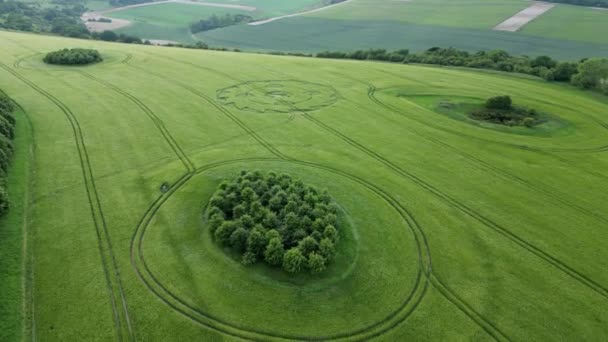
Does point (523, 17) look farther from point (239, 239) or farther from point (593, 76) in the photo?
point (239, 239)

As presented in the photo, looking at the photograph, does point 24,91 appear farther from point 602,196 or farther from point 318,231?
point 602,196

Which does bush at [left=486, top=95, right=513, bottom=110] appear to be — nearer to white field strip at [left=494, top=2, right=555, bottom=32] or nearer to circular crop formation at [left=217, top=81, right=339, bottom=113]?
circular crop formation at [left=217, top=81, right=339, bottom=113]

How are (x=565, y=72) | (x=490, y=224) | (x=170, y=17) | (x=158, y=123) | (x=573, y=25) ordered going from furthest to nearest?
(x=170, y=17)
(x=573, y=25)
(x=565, y=72)
(x=158, y=123)
(x=490, y=224)

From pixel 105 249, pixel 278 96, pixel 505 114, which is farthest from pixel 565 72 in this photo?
pixel 105 249

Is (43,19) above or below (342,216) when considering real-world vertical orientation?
above

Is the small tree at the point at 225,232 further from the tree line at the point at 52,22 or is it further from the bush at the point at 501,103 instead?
the tree line at the point at 52,22

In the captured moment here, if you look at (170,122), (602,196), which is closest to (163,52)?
(170,122)

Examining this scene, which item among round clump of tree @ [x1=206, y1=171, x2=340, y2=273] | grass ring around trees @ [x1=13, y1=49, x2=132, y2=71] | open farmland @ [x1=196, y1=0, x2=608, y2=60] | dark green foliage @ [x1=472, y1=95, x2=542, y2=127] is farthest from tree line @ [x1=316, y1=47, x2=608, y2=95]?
round clump of tree @ [x1=206, y1=171, x2=340, y2=273]

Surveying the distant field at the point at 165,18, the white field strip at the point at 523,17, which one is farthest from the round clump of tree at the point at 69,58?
the white field strip at the point at 523,17
